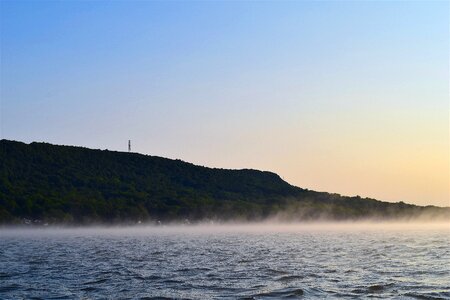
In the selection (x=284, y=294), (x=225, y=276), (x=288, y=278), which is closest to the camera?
(x=284, y=294)

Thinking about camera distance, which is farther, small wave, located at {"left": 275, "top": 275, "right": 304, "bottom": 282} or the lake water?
small wave, located at {"left": 275, "top": 275, "right": 304, "bottom": 282}

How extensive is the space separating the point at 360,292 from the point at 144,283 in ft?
38.0

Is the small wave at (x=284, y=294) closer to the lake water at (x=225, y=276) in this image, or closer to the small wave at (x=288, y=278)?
the lake water at (x=225, y=276)

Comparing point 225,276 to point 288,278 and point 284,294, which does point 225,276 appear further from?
point 284,294

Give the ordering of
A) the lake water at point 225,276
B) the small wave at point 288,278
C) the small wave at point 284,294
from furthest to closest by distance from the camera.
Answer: the small wave at point 288,278, the lake water at point 225,276, the small wave at point 284,294

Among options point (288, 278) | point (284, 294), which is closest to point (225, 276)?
point (288, 278)

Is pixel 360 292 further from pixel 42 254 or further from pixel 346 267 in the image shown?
pixel 42 254

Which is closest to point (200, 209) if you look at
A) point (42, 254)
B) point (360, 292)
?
point (42, 254)

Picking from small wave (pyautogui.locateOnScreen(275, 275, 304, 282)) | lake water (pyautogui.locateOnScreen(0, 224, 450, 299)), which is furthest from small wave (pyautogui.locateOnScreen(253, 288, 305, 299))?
small wave (pyautogui.locateOnScreen(275, 275, 304, 282))

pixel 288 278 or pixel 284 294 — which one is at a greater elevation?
pixel 288 278

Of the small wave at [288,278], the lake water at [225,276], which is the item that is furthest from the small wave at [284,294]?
the small wave at [288,278]

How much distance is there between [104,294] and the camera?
2975 centimetres

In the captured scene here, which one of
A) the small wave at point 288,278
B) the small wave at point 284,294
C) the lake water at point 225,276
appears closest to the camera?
the small wave at point 284,294

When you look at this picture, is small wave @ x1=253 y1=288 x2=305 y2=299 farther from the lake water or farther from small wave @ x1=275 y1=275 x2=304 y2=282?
small wave @ x1=275 y1=275 x2=304 y2=282
